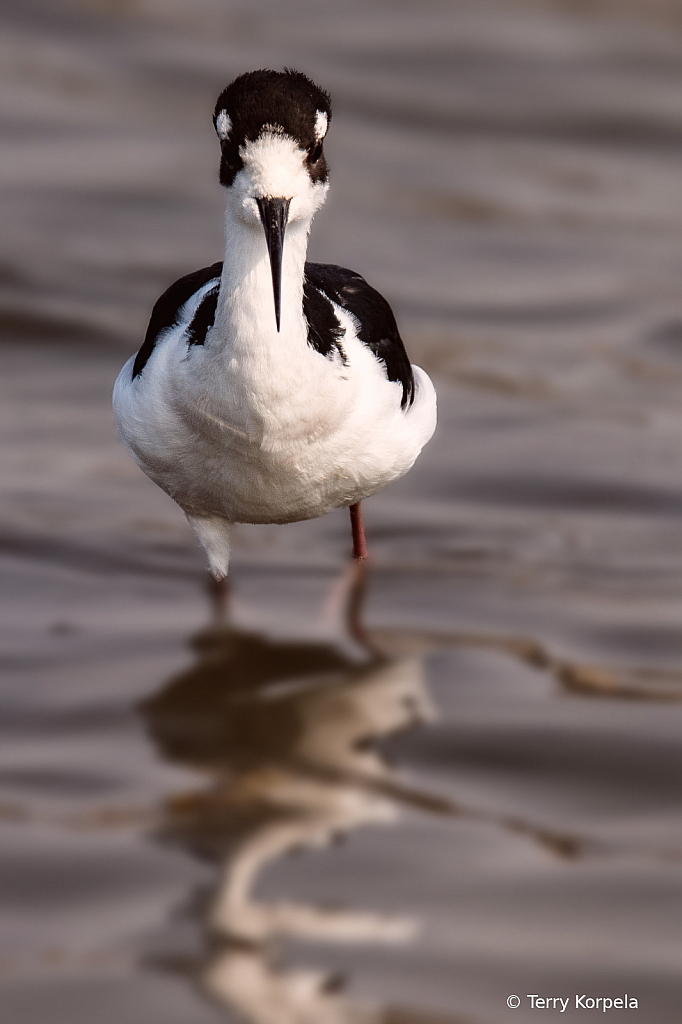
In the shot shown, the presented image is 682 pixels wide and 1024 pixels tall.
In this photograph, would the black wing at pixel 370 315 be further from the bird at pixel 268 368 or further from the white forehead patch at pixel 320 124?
the white forehead patch at pixel 320 124

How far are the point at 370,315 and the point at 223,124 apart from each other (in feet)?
4.61

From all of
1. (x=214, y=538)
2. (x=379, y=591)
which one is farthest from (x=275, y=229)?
(x=379, y=591)

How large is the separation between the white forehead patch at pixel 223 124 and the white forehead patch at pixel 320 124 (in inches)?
10.4

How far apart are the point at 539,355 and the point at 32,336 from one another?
2.89 m

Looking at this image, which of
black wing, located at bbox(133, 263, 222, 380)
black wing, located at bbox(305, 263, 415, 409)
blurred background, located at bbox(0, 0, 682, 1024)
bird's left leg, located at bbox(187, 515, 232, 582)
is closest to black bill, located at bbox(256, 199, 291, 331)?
black wing, located at bbox(133, 263, 222, 380)

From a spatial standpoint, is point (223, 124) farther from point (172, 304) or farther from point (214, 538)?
point (214, 538)

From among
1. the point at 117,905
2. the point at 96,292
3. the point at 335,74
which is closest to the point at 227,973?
the point at 117,905

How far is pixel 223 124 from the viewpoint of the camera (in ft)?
14.3

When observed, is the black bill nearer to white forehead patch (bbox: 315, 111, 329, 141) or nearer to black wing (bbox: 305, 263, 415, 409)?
white forehead patch (bbox: 315, 111, 329, 141)

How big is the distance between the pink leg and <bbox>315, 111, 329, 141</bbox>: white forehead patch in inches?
76.9

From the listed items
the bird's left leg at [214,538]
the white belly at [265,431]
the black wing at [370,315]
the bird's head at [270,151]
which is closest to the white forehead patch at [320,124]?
the bird's head at [270,151]

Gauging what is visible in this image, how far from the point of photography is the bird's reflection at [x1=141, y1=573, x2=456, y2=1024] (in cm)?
362

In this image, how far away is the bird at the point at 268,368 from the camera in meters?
4.28

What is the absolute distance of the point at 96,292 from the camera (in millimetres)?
8719
